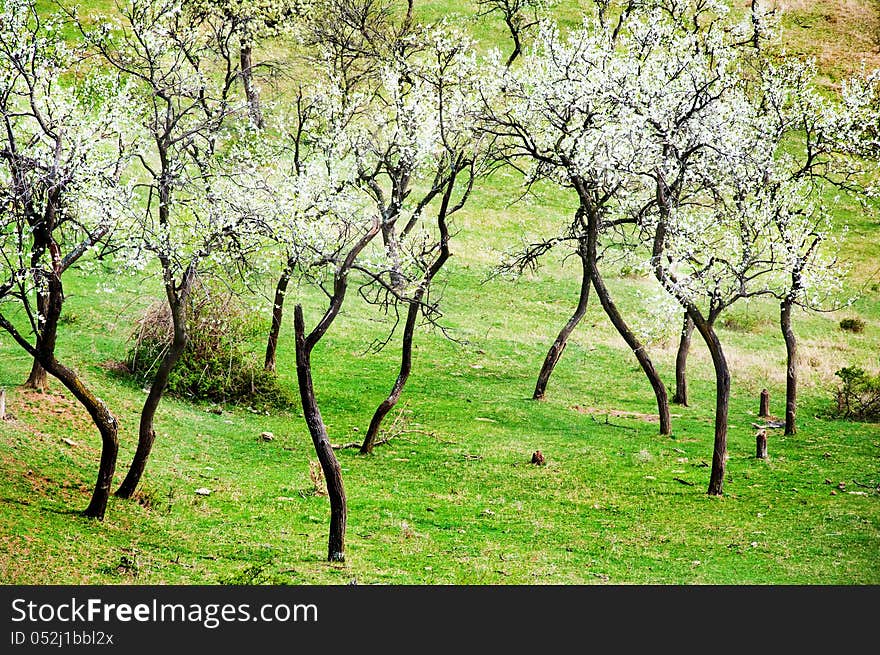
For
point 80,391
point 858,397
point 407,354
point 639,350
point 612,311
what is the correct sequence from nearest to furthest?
point 80,391
point 407,354
point 612,311
point 639,350
point 858,397

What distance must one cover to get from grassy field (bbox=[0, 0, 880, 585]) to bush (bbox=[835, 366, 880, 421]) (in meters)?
0.94

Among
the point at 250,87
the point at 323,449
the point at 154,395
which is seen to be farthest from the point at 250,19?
the point at 323,449

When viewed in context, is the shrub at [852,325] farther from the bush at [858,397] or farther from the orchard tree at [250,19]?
the orchard tree at [250,19]

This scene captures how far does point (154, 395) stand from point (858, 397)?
27751mm

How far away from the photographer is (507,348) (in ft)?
127

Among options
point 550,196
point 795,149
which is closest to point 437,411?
point 550,196

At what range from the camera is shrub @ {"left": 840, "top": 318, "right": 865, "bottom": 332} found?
4791 centimetres

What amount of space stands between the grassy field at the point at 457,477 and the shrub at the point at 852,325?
664 cm

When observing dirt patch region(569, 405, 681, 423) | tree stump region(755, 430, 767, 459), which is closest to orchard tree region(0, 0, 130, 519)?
tree stump region(755, 430, 767, 459)

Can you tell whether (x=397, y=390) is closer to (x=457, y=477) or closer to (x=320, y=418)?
(x=457, y=477)

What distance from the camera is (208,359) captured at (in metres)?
27.7

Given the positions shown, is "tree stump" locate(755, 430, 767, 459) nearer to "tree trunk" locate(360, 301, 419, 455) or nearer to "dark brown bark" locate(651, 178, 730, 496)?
"dark brown bark" locate(651, 178, 730, 496)

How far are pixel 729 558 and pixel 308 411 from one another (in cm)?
905

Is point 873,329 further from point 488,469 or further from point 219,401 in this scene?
point 219,401
